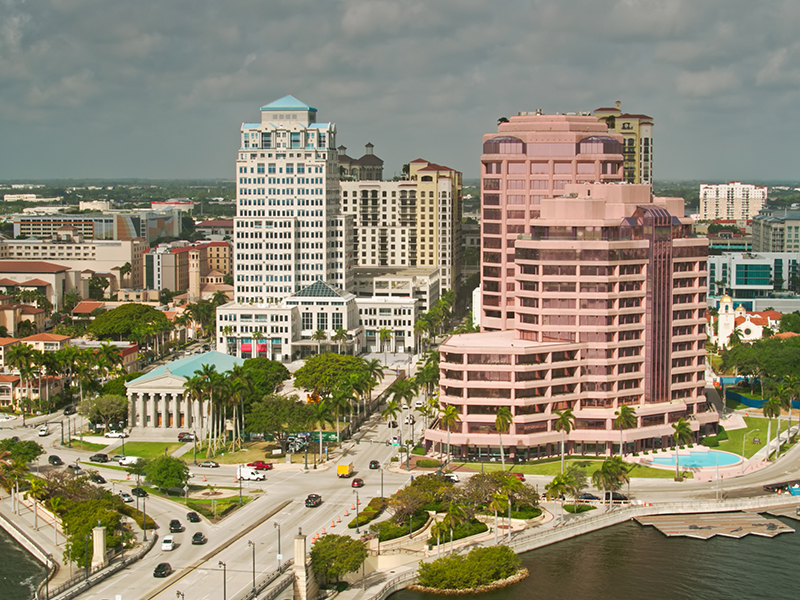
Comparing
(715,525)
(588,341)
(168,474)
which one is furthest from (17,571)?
(588,341)

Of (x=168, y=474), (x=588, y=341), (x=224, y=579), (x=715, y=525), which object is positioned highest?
(x=588, y=341)

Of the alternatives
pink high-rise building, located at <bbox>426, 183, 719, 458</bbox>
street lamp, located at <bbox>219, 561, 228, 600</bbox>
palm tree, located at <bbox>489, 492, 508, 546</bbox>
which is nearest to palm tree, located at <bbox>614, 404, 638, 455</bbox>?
pink high-rise building, located at <bbox>426, 183, 719, 458</bbox>

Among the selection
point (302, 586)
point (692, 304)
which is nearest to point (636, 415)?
point (692, 304)

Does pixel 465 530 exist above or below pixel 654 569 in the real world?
above

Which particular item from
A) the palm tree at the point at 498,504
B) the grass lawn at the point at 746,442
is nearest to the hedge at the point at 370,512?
the palm tree at the point at 498,504

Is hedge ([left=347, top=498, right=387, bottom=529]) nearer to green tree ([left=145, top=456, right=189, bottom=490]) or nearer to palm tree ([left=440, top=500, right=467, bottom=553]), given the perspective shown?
palm tree ([left=440, top=500, right=467, bottom=553])

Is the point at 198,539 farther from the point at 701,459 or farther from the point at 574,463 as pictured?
the point at 701,459
